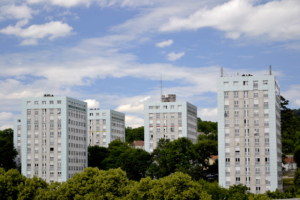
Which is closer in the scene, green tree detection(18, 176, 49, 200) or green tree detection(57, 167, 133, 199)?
green tree detection(57, 167, 133, 199)

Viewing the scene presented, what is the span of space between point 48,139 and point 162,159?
50716 mm

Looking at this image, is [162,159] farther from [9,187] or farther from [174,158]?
[9,187]

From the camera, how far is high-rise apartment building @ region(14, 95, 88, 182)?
6471 inches

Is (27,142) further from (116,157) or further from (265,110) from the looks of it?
(265,110)

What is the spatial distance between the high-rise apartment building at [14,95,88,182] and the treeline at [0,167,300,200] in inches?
1592

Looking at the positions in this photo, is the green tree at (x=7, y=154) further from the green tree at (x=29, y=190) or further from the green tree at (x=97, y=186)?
the green tree at (x=97, y=186)

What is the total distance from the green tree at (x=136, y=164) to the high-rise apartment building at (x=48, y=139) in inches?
937

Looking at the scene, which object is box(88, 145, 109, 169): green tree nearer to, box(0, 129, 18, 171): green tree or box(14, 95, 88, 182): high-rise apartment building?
box(14, 95, 88, 182): high-rise apartment building

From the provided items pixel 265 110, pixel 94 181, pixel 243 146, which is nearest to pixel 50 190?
pixel 94 181

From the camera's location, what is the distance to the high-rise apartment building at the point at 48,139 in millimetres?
164375

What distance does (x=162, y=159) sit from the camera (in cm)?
13662

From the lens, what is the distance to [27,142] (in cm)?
16800

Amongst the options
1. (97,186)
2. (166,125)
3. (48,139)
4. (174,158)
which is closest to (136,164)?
(174,158)

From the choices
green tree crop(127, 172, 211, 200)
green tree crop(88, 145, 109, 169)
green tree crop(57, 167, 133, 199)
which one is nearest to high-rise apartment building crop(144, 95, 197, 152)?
green tree crop(88, 145, 109, 169)
